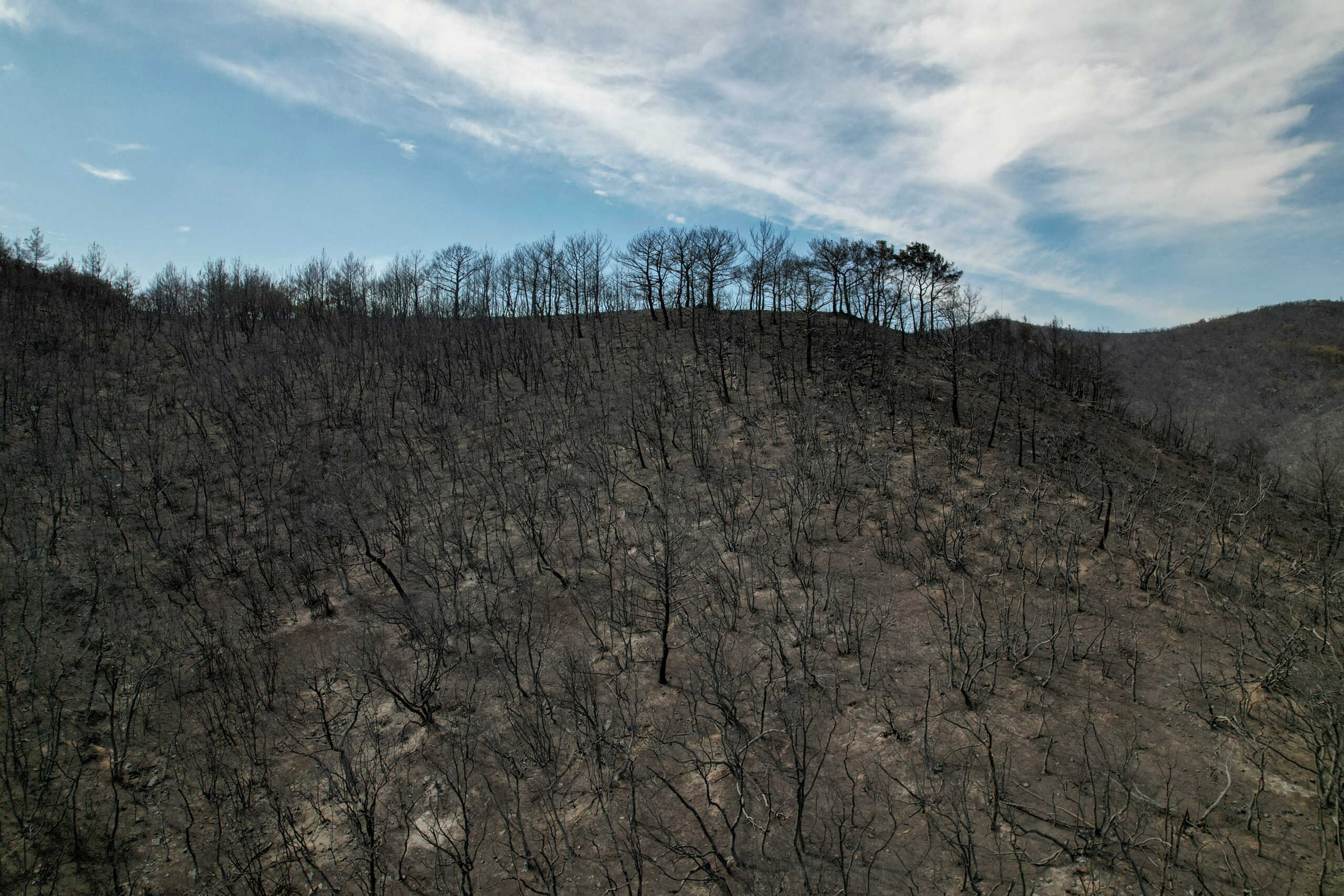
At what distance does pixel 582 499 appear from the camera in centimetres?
1472

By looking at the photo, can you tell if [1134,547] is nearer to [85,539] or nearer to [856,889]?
[856,889]

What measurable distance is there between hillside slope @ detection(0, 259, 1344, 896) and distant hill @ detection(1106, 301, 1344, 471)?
1090 inches

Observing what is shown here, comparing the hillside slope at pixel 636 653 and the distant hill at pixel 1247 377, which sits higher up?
the distant hill at pixel 1247 377

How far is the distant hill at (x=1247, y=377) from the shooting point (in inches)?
1506

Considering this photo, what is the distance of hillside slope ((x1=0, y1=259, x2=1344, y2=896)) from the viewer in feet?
20.6

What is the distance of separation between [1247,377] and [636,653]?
193ft

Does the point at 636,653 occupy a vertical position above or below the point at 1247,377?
below

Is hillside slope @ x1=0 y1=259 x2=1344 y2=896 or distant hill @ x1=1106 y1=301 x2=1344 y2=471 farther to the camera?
distant hill @ x1=1106 y1=301 x2=1344 y2=471

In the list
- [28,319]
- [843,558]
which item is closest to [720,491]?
[843,558]

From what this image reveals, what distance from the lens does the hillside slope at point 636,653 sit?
6293 millimetres

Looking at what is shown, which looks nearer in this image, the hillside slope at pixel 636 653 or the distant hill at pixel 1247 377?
the hillside slope at pixel 636 653

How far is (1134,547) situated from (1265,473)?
2634cm

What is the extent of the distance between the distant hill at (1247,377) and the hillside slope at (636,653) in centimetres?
2769

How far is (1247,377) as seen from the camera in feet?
150
